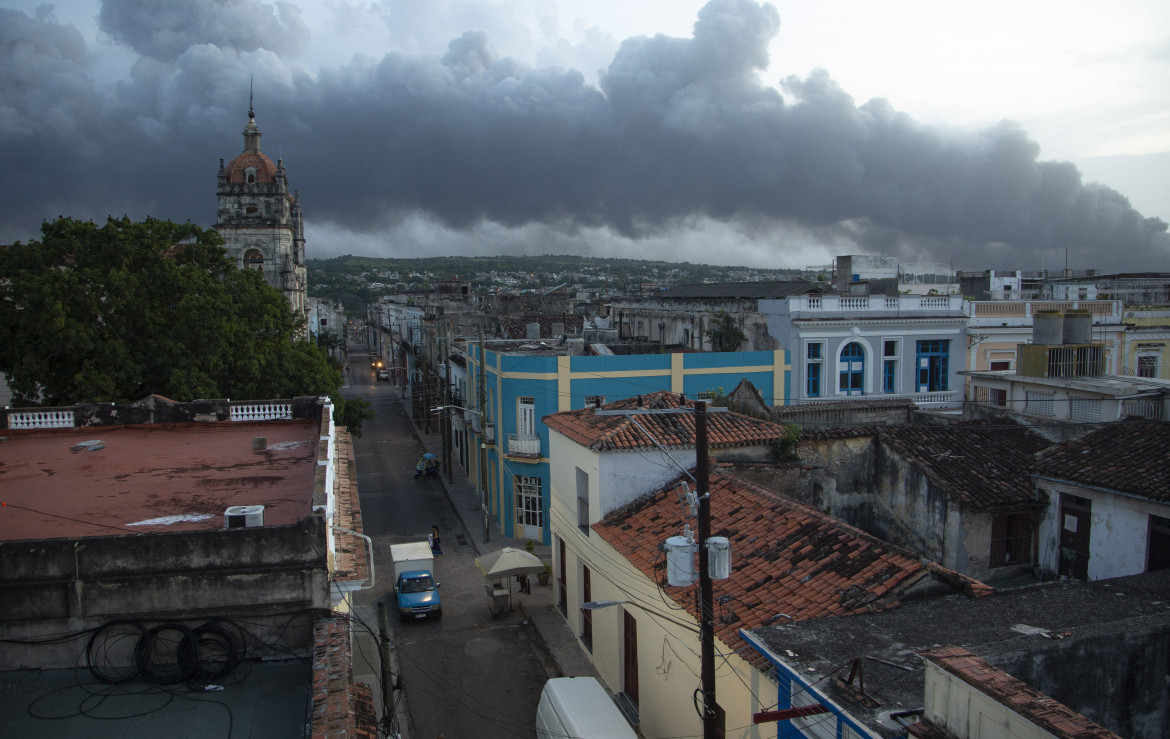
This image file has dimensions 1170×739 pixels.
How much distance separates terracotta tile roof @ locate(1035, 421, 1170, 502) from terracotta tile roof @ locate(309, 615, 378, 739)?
38.2ft

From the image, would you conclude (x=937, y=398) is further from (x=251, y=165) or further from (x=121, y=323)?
(x=251, y=165)

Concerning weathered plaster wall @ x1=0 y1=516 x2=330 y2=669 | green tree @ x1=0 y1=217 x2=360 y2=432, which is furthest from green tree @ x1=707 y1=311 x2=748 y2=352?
weathered plaster wall @ x1=0 y1=516 x2=330 y2=669

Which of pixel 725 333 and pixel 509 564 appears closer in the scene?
pixel 509 564

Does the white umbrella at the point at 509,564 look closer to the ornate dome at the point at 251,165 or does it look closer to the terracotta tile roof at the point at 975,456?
the terracotta tile roof at the point at 975,456

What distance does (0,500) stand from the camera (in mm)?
12328

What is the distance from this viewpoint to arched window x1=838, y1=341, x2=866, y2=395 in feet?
96.4

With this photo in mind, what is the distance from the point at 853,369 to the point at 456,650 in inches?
729

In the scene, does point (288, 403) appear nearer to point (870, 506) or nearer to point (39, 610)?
point (39, 610)

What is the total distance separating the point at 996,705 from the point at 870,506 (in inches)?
459

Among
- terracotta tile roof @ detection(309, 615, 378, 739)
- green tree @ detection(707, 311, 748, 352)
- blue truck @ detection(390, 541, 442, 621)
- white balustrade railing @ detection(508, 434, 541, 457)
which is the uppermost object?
green tree @ detection(707, 311, 748, 352)

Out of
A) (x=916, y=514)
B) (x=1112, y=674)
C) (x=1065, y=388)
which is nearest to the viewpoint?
(x=1112, y=674)

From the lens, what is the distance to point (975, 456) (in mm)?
15875

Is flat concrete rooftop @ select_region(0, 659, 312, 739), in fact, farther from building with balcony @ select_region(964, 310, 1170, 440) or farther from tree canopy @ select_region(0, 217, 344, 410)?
building with balcony @ select_region(964, 310, 1170, 440)

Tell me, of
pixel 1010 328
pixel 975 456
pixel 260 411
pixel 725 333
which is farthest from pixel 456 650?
pixel 1010 328
